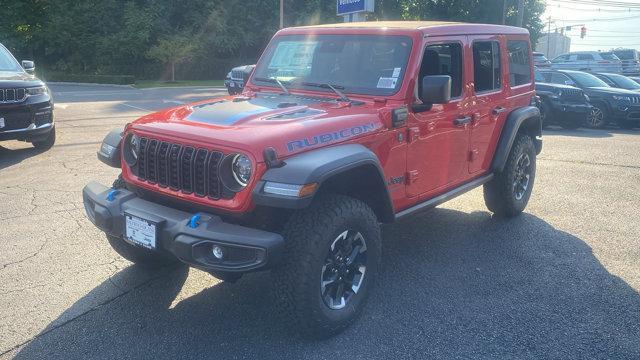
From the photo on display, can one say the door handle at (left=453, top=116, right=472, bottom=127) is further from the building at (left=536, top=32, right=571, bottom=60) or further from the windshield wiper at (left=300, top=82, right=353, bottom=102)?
the building at (left=536, top=32, right=571, bottom=60)

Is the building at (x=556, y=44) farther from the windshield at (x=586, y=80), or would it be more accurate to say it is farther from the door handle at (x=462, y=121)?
the door handle at (x=462, y=121)

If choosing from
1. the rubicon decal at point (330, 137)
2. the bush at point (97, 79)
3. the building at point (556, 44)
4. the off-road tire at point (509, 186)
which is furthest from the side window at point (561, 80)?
the building at point (556, 44)

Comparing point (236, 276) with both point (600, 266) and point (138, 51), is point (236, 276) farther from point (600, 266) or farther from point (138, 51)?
point (138, 51)

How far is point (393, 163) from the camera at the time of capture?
12.7 feet

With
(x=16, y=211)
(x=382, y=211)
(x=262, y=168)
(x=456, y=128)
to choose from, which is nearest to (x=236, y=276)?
(x=262, y=168)

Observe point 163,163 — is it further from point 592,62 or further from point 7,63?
point 592,62

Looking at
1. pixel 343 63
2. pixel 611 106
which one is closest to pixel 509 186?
pixel 343 63

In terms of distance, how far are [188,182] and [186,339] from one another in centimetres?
96

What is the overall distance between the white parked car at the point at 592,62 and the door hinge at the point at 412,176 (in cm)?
2993

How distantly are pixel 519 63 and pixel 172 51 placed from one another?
28311 millimetres

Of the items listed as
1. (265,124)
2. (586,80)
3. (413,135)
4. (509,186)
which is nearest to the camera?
(265,124)

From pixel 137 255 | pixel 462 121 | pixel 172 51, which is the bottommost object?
pixel 137 255

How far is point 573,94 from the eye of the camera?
1353cm

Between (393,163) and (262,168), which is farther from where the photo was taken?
(393,163)
